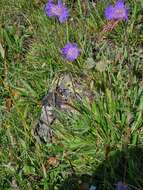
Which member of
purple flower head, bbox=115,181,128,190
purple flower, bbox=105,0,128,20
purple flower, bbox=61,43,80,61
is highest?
purple flower, bbox=105,0,128,20

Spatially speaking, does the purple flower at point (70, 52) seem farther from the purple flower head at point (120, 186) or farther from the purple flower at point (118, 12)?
the purple flower head at point (120, 186)

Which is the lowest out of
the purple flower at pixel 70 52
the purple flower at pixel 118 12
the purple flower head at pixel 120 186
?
the purple flower head at pixel 120 186

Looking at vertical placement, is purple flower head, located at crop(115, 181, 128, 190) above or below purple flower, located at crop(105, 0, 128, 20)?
below

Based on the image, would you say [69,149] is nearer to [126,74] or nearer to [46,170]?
[46,170]

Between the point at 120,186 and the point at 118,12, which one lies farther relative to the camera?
the point at 118,12

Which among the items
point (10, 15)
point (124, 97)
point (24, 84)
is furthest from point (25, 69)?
point (124, 97)

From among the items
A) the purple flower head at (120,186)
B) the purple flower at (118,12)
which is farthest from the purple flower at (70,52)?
the purple flower head at (120,186)

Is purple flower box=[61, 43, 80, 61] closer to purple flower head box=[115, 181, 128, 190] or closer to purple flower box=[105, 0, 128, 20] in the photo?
purple flower box=[105, 0, 128, 20]

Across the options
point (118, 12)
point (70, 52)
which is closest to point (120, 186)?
point (70, 52)

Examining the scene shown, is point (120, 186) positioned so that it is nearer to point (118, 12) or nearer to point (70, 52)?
point (70, 52)

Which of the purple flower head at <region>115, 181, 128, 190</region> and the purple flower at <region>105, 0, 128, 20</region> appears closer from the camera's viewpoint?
the purple flower head at <region>115, 181, 128, 190</region>

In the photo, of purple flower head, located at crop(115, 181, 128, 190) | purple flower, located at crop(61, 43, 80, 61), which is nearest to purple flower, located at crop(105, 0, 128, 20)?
purple flower, located at crop(61, 43, 80, 61)

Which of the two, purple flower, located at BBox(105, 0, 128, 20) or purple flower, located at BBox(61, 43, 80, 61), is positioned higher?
purple flower, located at BBox(105, 0, 128, 20)
